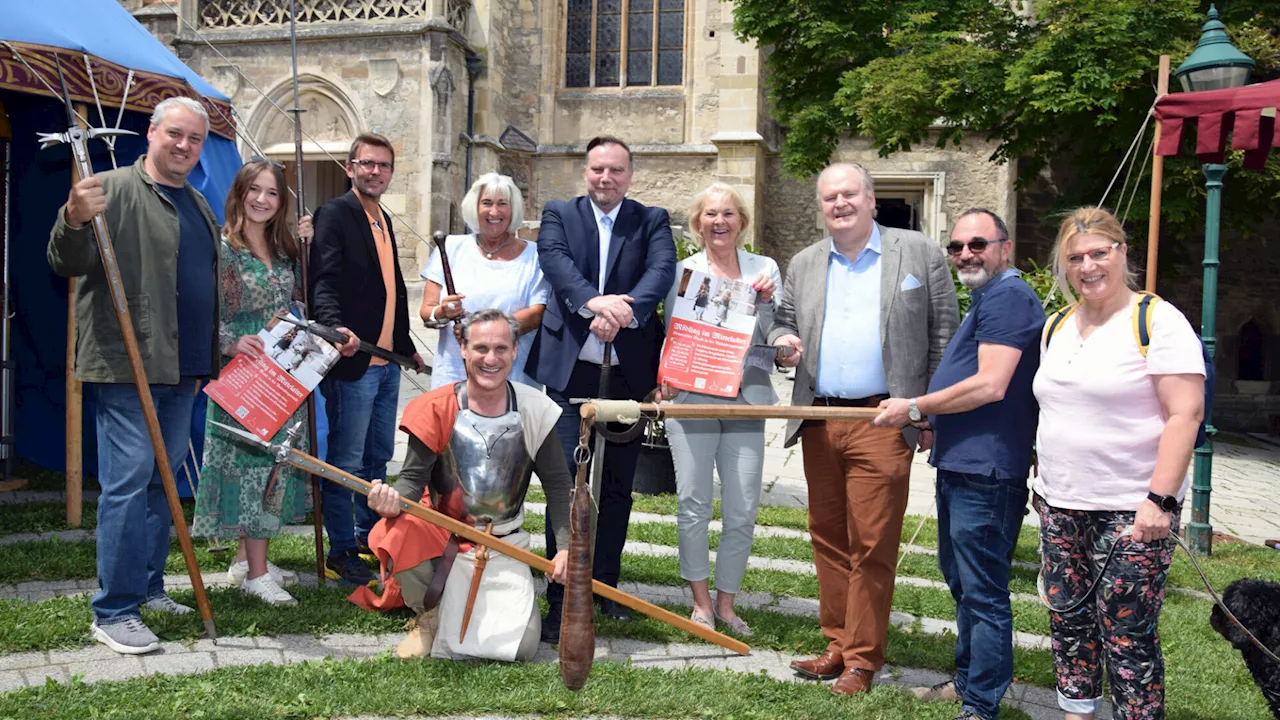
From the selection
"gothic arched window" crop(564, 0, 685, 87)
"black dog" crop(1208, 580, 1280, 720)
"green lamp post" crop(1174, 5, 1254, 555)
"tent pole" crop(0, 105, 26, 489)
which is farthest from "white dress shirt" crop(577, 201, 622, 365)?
"gothic arched window" crop(564, 0, 685, 87)

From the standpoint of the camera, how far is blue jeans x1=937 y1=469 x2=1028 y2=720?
328 centimetres

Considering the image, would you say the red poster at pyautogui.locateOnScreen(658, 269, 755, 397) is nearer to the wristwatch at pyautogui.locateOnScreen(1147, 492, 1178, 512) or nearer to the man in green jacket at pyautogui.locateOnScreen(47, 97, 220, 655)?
the wristwatch at pyautogui.locateOnScreen(1147, 492, 1178, 512)

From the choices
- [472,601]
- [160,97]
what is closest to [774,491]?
[472,601]

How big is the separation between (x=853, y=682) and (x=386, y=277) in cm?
282

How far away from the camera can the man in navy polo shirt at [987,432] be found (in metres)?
3.23

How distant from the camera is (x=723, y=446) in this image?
430 cm

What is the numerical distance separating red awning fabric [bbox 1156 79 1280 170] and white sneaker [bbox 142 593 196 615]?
6.31m

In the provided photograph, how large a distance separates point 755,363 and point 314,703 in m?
2.12

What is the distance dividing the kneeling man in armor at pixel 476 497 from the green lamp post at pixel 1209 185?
5.04m

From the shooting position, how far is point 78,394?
19.1 feet

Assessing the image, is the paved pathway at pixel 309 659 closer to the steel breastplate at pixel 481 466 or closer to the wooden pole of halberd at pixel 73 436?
the steel breastplate at pixel 481 466

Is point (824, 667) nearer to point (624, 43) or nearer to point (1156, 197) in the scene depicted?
point (1156, 197)

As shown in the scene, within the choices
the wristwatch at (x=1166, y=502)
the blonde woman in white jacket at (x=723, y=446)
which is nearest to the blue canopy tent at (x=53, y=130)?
the blonde woman in white jacket at (x=723, y=446)

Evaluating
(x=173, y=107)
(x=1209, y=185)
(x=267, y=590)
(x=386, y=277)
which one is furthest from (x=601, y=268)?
(x=1209, y=185)
